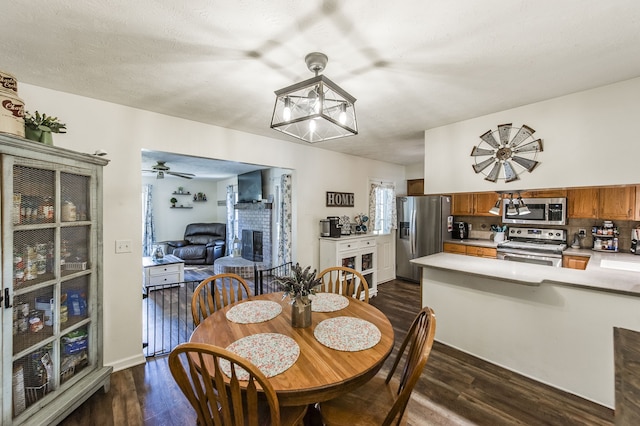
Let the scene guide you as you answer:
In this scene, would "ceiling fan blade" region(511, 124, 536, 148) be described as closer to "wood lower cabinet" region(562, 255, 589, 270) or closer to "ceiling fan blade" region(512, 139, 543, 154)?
"ceiling fan blade" region(512, 139, 543, 154)

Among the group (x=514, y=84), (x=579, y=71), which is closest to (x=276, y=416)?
(x=514, y=84)

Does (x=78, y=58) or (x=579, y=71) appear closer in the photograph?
(x=78, y=58)

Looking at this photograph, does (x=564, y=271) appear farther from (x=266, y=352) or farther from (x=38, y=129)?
(x=38, y=129)

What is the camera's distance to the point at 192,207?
7.75m

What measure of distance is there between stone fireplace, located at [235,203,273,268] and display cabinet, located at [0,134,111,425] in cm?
353

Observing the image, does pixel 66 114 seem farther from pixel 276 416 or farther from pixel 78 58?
pixel 276 416

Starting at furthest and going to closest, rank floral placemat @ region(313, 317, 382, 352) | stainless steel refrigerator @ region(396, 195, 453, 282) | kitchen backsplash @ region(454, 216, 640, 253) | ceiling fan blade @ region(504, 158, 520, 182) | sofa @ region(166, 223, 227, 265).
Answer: sofa @ region(166, 223, 227, 265), stainless steel refrigerator @ region(396, 195, 453, 282), kitchen backsplash @ region(454, 216, 640, 253), ceiling fan blade @ region(504, 158, 520, 182), floral placemat @ region(313, 317, 382, 352)

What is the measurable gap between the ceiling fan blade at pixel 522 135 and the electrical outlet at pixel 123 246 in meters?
3.84

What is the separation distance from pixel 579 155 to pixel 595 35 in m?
1.17

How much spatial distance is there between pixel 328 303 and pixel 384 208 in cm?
366

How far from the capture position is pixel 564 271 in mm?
2326

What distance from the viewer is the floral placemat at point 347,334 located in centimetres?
138

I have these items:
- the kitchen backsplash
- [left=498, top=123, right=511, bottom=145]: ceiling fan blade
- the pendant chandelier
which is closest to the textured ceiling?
the pendant chandelier

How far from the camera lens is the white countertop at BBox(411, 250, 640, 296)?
199 centimetres
